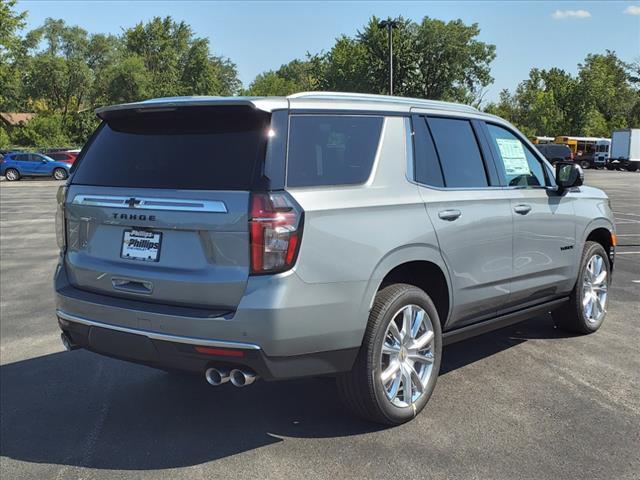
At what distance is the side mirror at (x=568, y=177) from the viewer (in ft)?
16.5

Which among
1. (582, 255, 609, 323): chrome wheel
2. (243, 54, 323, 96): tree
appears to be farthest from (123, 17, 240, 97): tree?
(582, 255, 609, 323): chrome wheel

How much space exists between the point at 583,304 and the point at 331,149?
3089mm

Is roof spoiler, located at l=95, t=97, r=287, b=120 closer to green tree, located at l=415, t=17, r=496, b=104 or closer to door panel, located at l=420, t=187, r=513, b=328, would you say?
door panel, located at l=420, t=187, r=513, b=328

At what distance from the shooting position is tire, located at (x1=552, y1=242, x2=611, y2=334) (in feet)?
17.6

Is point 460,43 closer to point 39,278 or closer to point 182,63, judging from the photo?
point 182,63

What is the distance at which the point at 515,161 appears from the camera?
4.86 m

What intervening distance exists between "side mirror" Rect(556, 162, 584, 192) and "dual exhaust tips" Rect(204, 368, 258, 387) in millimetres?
3140

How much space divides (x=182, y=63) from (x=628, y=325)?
79459 mm

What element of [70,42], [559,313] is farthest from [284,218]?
[70,42]

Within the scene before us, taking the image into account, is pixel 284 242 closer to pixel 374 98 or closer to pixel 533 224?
pixel 374 98

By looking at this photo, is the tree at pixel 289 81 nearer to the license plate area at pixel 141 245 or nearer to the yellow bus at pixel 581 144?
the yellow bus at pixel 581 144

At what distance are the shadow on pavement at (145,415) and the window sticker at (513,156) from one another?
1.49 m

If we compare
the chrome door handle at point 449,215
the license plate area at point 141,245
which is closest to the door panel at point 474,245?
the chrome door handle at point 449,215

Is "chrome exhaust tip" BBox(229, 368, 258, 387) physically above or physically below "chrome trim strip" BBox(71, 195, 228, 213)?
below
